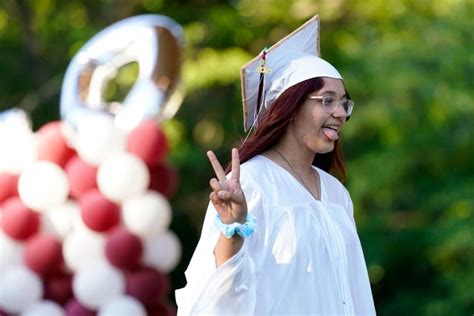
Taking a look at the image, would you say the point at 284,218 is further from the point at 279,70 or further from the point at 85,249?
the point at 85,249

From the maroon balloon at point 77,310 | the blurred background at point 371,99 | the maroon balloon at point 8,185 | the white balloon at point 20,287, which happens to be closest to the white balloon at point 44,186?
the maroon balloon at point 8,185

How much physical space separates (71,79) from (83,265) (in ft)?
5.04

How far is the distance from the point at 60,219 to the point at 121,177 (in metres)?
0.69

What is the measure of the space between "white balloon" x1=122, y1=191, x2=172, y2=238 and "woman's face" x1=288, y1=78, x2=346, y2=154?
482cm

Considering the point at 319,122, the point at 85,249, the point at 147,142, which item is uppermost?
the point at 319,122

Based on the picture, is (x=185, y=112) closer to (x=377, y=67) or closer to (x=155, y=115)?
(x=377, y=67)

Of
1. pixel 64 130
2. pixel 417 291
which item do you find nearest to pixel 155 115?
pixel 64 130

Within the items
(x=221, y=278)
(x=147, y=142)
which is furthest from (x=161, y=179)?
(x=221, y=278)

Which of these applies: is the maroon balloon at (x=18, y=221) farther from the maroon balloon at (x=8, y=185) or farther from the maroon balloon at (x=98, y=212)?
the maroon balloon at (x=98, y=212)

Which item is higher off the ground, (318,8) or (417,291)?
(318,8)

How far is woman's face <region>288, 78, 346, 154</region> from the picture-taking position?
3789 millimetres

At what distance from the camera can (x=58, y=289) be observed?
908cm

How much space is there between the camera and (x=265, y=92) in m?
3.95

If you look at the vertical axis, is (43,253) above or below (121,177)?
below
